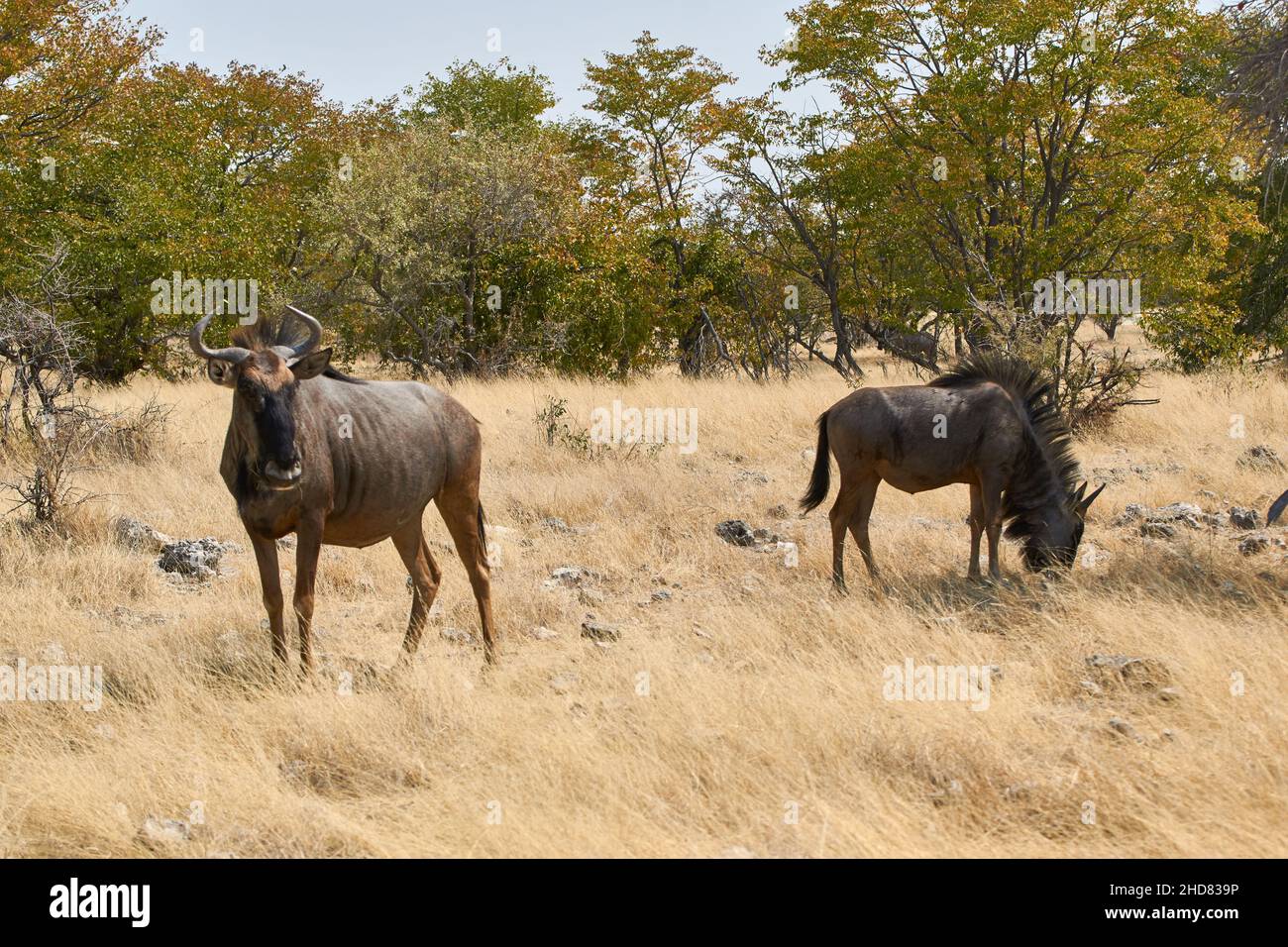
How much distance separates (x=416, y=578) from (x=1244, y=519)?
680 cm

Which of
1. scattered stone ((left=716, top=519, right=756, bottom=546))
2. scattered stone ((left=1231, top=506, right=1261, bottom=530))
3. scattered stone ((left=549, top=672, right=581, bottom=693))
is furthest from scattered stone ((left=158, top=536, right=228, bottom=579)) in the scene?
scattered stone ((left=1231, top=506, right=1261, bottom=530))

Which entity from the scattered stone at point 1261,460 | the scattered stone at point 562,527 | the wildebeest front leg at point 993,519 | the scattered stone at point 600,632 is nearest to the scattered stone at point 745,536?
the scattered stone at point 562,527

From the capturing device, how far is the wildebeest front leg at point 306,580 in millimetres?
5609

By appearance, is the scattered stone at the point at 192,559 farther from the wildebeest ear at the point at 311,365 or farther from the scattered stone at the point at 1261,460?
the scattered stone at the point at 1261,460

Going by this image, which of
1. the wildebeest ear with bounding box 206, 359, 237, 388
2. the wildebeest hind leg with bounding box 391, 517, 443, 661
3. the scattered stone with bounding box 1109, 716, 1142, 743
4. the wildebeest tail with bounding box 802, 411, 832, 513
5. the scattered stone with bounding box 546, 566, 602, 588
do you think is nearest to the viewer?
the scattered stone with bounding box 1109, 716, 1142, 743

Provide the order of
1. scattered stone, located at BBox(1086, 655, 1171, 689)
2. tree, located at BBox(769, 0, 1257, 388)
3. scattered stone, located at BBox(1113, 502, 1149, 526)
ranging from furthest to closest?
tree, located at BBox(769, 0, 1257, 388) < scattered stone, located at BBox(1113, 502, 1149, 526) < scattered stone, located at BBox(1086, 655, 1171, 689)

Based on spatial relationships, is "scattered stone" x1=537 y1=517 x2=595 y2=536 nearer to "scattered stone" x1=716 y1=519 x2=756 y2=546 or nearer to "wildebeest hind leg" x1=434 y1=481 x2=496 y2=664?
"scattered stone" x1=716 y1=519 x2=756 y2=546

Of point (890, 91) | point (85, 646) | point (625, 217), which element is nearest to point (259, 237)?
point (625, 217)

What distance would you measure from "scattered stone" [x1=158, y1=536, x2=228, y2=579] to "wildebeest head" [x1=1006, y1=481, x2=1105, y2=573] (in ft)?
→ 19.7

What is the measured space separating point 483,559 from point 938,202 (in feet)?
41.8

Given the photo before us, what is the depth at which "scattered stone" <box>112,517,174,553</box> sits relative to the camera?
8.55 metres

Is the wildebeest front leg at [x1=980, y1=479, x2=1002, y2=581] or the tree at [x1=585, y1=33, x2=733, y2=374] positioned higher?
the tree at [x1=585, y1=33, x2=733, y2=374]

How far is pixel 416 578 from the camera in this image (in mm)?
6539

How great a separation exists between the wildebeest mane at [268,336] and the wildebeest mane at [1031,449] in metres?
4.81
